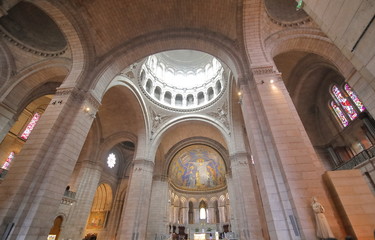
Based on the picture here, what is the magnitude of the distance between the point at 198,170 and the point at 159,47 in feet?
65.0

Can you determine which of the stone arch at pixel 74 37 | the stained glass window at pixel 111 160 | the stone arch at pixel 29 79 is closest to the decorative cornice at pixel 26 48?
the stone arch at pixel 29 79

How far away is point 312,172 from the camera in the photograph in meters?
4.78

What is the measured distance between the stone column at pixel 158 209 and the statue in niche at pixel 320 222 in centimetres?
1534

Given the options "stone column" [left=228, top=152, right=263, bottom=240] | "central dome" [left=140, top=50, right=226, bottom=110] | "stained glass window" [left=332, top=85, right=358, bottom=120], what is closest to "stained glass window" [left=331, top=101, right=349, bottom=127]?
"stained glass window" [left=332, top=85, right=358, bottom=120]

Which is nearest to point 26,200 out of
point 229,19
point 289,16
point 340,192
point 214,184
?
point 340,192

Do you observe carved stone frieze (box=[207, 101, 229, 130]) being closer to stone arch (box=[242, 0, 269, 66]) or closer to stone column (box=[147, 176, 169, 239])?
stone arch (box=[242, 0, 269, 66])

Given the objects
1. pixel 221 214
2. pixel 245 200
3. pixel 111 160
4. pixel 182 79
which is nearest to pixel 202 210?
pixel 221 214

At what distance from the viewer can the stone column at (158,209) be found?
52.4 ft

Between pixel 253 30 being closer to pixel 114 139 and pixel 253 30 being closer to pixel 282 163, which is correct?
pixel 282 163

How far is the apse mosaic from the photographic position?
22.9 meters

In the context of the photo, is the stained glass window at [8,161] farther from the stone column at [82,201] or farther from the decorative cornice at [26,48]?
the decorative cornice at [26,48]

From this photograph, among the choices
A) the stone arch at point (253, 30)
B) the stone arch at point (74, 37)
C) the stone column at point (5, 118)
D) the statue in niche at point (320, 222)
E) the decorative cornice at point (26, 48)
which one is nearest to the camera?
the statue in niche at point (320, 222)

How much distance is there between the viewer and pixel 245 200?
1135 cm

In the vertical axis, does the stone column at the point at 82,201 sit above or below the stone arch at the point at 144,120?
below
